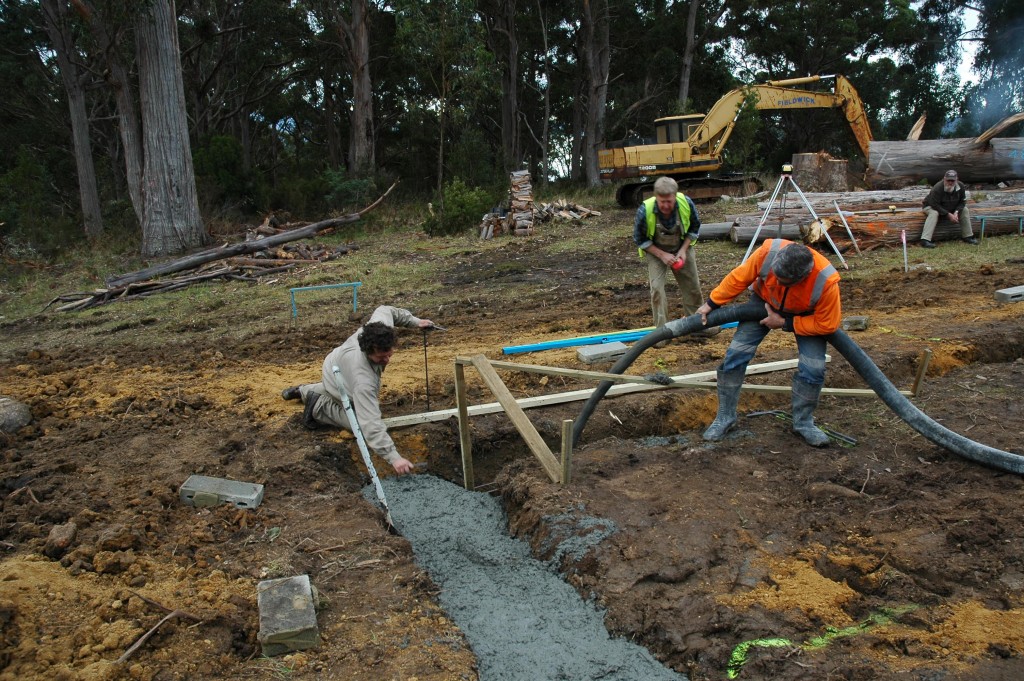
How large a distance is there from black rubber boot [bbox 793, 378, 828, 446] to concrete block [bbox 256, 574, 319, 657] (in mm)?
3629

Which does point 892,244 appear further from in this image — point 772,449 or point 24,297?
point 24,297

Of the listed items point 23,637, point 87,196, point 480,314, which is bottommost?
point 23,637

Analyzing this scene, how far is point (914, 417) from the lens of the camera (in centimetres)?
507

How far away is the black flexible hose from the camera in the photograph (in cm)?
482

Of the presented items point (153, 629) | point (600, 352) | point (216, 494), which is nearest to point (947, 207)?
point (600, 352)

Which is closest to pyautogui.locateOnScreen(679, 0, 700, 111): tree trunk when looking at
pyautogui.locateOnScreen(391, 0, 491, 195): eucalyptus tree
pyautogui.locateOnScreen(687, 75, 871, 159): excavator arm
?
pyautogui.locateOnScreen(391, 0, 491, 195): eucalyptus tree

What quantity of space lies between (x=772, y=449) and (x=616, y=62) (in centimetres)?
3105

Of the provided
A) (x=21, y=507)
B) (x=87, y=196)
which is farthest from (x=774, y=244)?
(x=87, y=196)

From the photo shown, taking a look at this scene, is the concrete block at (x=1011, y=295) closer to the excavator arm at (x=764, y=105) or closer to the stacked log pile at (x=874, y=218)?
the stacked log pile at (x=874, y=218)

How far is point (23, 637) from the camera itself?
11.5 ft

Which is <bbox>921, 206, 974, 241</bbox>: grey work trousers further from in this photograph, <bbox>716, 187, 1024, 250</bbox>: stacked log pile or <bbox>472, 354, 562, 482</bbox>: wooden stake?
<bbox>472, 354, 562, 482</bbox>: wooden stake

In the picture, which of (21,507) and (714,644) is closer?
(714,644)

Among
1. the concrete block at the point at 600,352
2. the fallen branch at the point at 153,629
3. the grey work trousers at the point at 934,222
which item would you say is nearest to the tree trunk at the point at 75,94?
the concrete block at the point at 600,352

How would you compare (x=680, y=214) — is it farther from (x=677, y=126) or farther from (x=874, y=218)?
(x=677, y=126)
